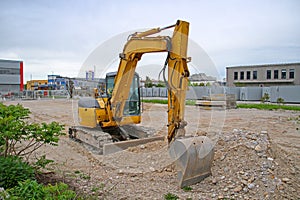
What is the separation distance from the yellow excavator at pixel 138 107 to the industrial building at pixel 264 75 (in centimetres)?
3736

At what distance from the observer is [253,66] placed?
44594mm

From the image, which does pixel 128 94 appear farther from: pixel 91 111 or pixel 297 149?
pixel 297 149

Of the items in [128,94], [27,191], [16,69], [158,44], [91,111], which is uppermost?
[16,69]

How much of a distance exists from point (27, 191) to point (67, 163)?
295cm

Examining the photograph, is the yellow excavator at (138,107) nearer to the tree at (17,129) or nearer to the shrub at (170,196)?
the shrub at (170,196)

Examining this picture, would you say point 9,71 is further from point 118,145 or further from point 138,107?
point 118,145

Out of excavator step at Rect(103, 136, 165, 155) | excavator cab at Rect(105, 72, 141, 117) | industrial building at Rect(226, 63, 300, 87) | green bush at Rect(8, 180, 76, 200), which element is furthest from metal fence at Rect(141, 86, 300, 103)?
green bush at Rect(8, 180, 76, 200)

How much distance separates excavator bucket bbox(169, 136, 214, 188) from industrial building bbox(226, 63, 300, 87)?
39604 millimetres

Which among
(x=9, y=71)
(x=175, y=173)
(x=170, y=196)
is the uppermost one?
(x=9, y=71)

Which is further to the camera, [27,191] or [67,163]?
[67,163]

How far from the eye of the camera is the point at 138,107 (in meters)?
8.12

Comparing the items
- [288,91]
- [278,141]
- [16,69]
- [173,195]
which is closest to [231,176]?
[173,195]

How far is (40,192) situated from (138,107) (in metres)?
4.96

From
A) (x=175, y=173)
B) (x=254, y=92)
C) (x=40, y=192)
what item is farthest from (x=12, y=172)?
(x=254, y=92)
